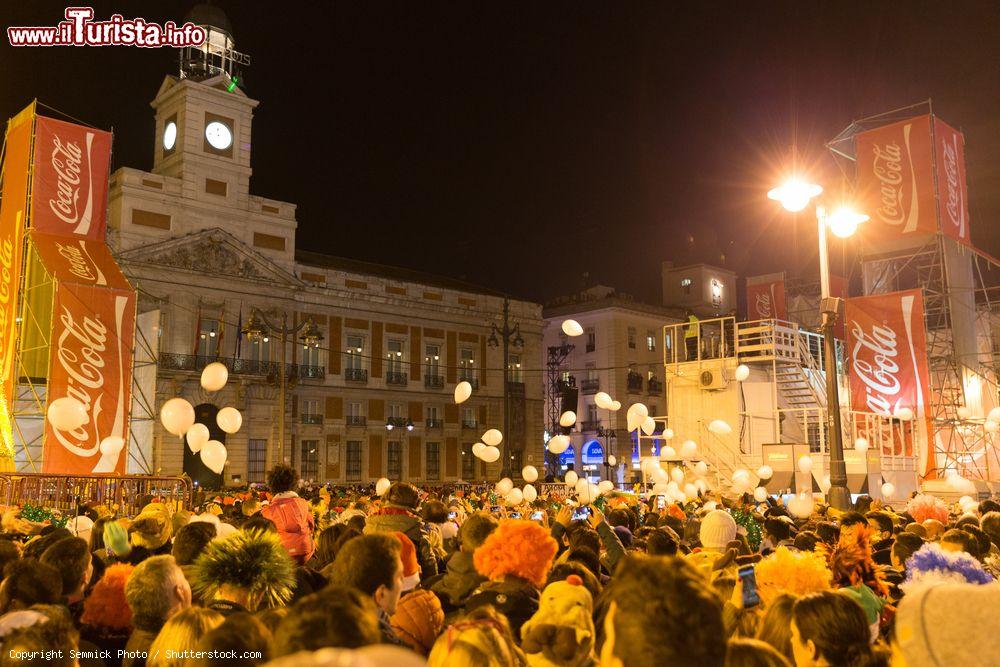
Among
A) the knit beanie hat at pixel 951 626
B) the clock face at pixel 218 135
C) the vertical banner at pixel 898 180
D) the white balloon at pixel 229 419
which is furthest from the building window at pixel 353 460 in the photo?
the knit beanie hat at pixel 951 626

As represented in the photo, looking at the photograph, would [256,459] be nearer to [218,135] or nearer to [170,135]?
Result: [218,135]

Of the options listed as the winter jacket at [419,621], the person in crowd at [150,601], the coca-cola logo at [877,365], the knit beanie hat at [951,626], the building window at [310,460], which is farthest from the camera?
the building window at [310,460]

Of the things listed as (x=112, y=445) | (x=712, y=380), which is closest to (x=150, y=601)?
(x=112, y=445)

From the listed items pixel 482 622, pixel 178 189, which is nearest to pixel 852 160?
pixel 178 189

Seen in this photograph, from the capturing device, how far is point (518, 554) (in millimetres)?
4148

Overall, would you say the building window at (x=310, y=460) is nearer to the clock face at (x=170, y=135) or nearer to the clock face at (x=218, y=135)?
the clock face at (x=218, y=135)

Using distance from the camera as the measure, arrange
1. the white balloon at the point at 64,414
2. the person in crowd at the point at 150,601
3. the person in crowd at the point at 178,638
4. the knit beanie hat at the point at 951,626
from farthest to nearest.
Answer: the white balloon at the point at 64,414, the person in crowd at the point at 150,601, the person in crowd at the point at 178,638, the knit beanie hat at the point at 951,626

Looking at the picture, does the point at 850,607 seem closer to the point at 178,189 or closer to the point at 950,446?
the point at 950,446

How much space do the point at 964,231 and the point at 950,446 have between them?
22.1ft

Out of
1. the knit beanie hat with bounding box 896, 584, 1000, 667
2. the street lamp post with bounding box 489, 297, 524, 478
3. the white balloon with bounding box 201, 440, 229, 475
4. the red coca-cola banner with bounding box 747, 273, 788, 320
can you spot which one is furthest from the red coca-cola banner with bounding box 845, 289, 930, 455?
the knit beanie hat with bounding box 896, 584, 1000, 667

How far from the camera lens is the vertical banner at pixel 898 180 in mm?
24484

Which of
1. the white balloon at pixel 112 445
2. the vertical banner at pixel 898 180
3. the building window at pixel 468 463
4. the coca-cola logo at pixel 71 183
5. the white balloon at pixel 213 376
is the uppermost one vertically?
the vertical banner at pixel 898 180

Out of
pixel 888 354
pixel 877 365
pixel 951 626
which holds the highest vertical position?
pixel 888 354

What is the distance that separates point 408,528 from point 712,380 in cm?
2049
